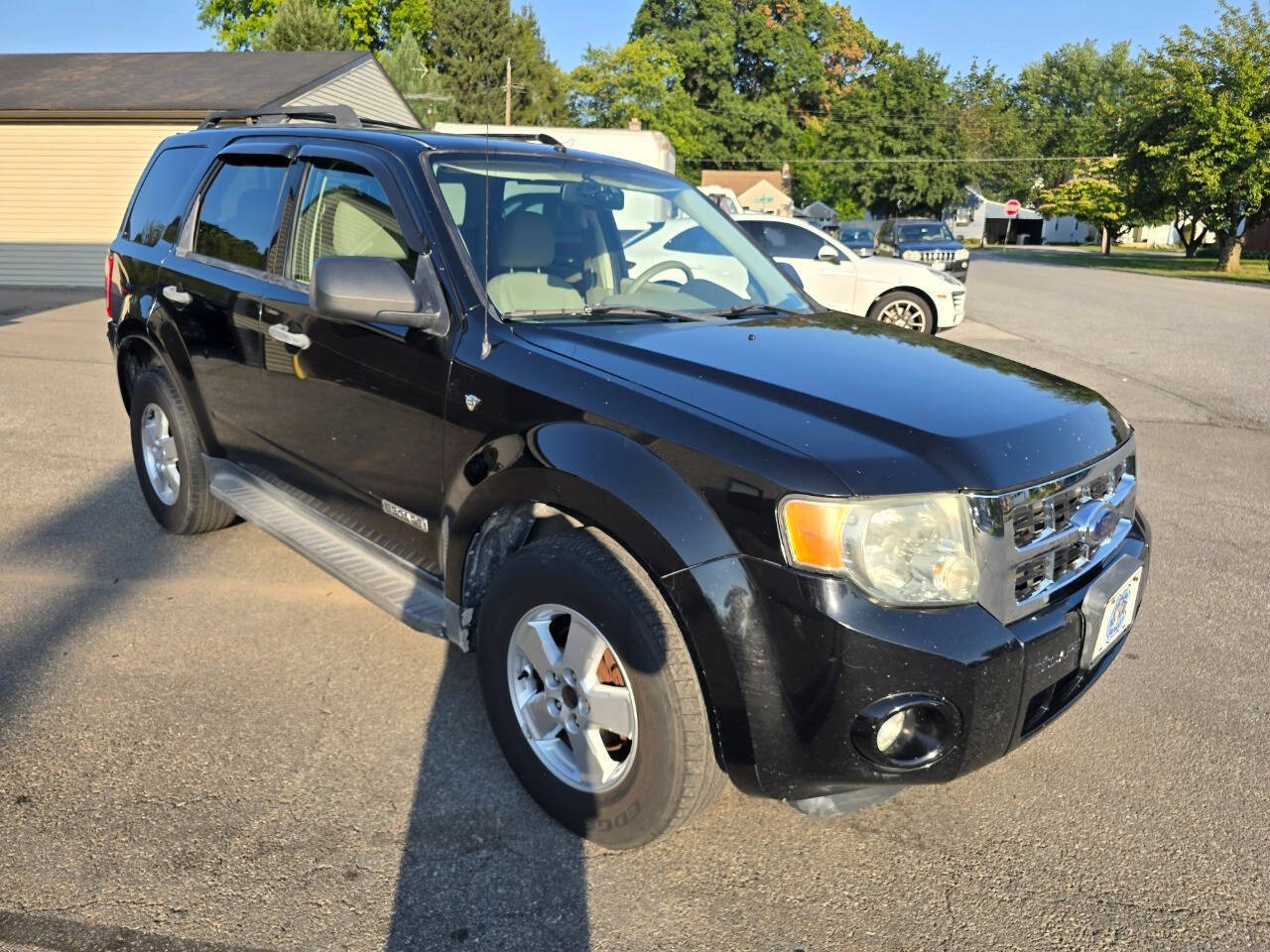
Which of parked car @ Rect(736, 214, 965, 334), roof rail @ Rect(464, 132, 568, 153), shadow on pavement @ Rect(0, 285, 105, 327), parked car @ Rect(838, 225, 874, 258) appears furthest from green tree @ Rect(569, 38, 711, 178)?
roof rail @ Rect(464, 132, 568, 153)

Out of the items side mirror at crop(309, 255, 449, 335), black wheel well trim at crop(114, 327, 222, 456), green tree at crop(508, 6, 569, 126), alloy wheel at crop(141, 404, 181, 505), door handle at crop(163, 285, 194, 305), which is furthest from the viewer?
green tree at crop(508, 6, 569, 126)

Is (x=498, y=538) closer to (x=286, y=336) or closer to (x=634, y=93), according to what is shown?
(x=286, y=336)

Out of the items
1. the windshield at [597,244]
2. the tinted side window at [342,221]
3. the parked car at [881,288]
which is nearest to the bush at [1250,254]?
the parked car at [881,288]

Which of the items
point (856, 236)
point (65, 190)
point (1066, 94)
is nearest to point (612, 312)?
point (65, 190)

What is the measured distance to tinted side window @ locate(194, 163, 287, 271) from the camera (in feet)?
13.2

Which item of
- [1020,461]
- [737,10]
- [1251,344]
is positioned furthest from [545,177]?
[737,10]

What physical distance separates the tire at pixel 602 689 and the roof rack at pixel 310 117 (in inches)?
85.2

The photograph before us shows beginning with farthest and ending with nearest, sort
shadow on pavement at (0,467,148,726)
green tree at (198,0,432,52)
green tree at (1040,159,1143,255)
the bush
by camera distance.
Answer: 1. green tree at (1040,159,1143,255)
2. green tree at (198,0,432,52)
3. the bush
4. shadow on pavement at (0,467,148,726)

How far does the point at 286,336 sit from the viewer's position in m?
3.76

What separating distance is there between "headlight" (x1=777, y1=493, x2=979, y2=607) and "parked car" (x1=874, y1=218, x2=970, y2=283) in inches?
629

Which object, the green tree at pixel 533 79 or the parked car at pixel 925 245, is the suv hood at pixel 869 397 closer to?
the parked car at pixel 925 245

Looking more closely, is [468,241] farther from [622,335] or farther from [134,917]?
[134,917]

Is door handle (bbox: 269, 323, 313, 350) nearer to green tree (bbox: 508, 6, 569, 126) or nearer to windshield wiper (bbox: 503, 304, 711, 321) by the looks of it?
windshield wiper (bbox: 503, 304, 711, 321)

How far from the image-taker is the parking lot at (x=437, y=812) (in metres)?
2.47
